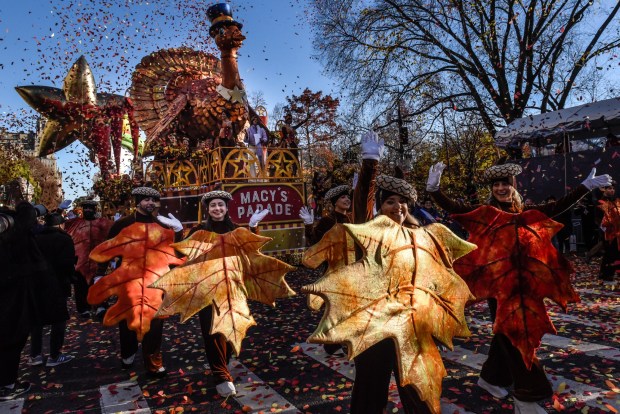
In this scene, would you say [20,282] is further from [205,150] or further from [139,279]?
[205,150]

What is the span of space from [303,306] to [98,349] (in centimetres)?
342

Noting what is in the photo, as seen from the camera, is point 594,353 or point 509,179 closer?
point 509,179

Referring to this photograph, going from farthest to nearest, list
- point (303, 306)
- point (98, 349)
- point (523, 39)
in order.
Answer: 1. point (523, 39)
2. point (303, 306)
3. point (98, 349)

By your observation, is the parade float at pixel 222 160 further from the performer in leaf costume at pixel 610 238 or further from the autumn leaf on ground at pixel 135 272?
the performer in leaf costume at pixel 610 238

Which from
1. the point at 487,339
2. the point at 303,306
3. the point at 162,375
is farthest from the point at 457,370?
the point at 303,306

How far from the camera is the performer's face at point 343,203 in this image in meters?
5.93

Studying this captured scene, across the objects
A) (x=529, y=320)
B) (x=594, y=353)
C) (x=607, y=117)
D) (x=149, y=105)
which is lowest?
(x=594, y=353)

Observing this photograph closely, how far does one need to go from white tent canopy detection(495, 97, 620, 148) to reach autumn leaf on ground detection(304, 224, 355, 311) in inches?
526

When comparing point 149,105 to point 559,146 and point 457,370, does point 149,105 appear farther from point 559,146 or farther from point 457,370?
point 559,146

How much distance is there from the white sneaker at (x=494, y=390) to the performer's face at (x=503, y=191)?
5.16 ft

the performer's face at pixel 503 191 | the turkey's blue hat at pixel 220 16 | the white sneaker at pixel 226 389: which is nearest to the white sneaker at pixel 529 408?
the performer's face at pixel 503 191

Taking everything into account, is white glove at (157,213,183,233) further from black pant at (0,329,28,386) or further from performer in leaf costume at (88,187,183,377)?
black pant at (0,329,28,386)

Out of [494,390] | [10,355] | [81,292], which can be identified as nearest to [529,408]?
[494,390]

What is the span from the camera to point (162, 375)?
190 inches
